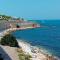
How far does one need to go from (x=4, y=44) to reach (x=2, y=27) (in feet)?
264

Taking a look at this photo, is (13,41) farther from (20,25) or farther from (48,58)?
(20,25)

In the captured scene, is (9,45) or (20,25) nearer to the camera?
(9,45)

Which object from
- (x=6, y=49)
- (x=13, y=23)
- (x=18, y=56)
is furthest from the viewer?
(x=13, y=23)

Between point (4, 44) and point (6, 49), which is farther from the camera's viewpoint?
point (4, 44)

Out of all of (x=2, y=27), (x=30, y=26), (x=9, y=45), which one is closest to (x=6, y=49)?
(x=9, y=45)

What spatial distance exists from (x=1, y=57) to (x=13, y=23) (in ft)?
392

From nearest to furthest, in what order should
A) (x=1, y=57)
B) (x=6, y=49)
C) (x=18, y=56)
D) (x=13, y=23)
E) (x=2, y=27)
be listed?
(x=1, y=57) → (x=18, y=56) → (x=6, y=49) → (x=2, y=27) → (x=13, y=23)

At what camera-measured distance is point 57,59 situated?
50531 millimetres

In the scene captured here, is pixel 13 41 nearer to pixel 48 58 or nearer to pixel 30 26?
pixel 48 58

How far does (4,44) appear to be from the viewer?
54.7 metres

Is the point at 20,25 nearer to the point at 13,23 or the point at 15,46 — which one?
the point at 13,23

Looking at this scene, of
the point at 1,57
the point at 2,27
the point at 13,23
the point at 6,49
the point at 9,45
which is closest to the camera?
the point at 1,57

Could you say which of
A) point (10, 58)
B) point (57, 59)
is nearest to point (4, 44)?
point (57, 59)

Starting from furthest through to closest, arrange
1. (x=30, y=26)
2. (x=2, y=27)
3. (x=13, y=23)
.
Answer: (x=30, y=26) < (x=13, y=23) < (x=2, y=27)
